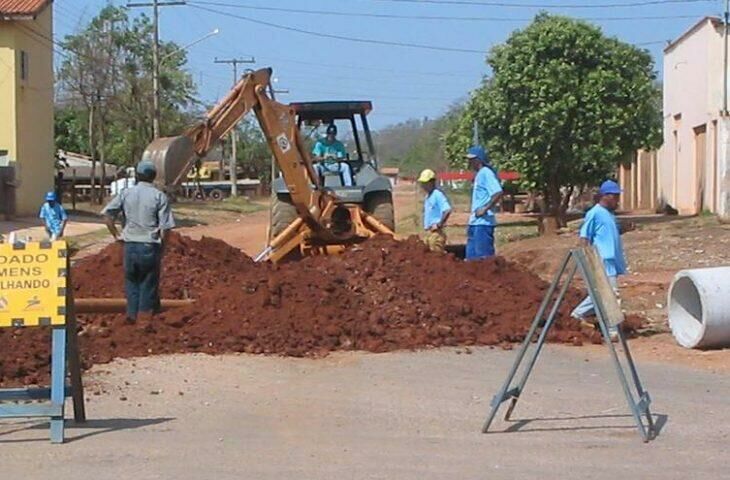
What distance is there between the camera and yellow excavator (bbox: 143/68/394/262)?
18031mm

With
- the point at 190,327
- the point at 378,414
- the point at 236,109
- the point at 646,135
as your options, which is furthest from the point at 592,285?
the point at 646,135

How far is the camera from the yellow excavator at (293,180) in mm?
18031

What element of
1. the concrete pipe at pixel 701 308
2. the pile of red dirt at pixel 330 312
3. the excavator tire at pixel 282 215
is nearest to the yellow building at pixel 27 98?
the excavator tire at pixel 282 215

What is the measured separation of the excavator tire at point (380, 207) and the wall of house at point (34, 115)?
28577mm

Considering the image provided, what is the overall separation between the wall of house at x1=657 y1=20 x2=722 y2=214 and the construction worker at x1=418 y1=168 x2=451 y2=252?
23.4 metres

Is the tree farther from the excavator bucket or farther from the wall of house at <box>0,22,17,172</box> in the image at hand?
the excavator bucket

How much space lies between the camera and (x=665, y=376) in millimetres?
11914

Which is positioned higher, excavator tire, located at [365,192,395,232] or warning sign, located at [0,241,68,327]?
excavator tire, located at [365,192,395,232]

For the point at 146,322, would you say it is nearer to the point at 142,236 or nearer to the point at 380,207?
the point at 142,236

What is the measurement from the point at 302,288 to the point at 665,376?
398 centimetres

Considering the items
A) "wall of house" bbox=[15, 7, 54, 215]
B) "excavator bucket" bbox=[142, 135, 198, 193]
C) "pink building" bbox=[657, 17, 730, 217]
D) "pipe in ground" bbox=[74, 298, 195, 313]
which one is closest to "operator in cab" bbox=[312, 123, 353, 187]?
"excavator bucket" bbox=[142, 135, 198, 193]

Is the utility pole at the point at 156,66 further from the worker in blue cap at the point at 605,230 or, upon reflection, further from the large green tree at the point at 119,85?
the worker in blue cap at the point at 605,230

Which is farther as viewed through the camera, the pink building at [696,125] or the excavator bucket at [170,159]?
the pink building at [696,125]

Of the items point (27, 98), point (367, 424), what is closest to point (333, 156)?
point (367, 424)
